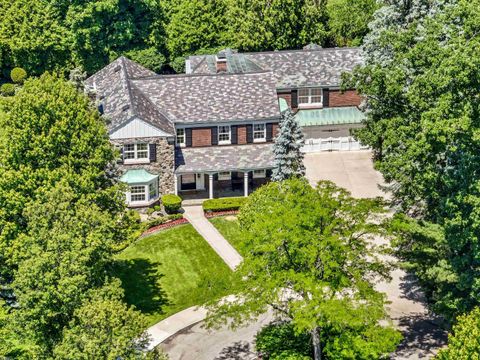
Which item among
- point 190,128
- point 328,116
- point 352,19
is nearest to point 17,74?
point 190,128

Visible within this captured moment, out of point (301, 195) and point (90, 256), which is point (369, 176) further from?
point (90, 256)

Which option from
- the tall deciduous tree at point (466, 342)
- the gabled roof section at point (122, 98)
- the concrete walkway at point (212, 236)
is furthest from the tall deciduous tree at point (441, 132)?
the gabled roof section at point (122, 98)

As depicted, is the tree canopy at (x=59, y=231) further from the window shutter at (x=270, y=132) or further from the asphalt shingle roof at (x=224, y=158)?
the window shutter at (x=270, y=132)

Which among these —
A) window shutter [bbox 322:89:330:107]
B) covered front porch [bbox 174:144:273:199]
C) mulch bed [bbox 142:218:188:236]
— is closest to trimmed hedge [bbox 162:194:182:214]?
mulch bed [bbox 142:218:188:236]

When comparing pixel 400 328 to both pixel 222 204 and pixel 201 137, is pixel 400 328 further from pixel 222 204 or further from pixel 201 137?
pixel 201 137

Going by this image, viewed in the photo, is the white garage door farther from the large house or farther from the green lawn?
the green lawn

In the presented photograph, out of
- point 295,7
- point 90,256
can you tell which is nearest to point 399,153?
point 90,256
